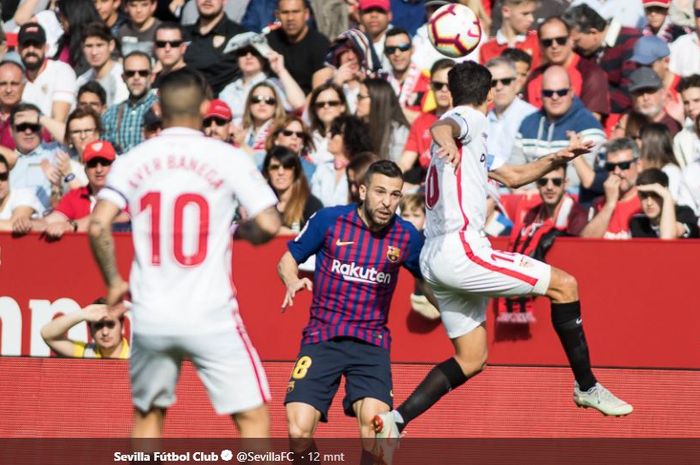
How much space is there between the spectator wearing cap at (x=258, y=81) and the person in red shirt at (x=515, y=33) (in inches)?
74.5

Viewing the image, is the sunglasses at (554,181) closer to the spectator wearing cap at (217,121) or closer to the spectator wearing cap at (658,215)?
the spectator wearing cap at (658,215)

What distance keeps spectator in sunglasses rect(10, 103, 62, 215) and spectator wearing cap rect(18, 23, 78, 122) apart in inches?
21.3

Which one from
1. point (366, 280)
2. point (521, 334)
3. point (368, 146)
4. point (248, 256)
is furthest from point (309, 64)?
point (366, 280)

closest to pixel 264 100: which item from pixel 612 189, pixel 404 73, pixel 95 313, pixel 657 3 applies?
pixel 404 73

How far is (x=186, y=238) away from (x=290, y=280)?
5.36 feet

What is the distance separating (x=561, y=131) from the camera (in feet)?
40.4

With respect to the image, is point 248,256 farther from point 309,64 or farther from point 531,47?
point 531,47

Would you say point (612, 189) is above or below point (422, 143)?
below

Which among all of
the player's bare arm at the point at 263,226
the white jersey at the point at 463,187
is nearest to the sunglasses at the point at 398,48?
the white jersey at the point at 463,187

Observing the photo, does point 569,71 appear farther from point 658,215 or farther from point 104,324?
point 104,324

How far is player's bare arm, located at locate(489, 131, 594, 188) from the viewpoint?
8.42 metres

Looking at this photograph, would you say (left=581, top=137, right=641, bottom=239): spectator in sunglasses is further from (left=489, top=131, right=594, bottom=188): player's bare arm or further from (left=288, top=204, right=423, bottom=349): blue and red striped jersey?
(left=288, top=204, right=423, bottom=349): blue and red striped jersey

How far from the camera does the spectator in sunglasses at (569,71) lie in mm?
12992

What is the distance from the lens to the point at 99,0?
1505 centimetres
